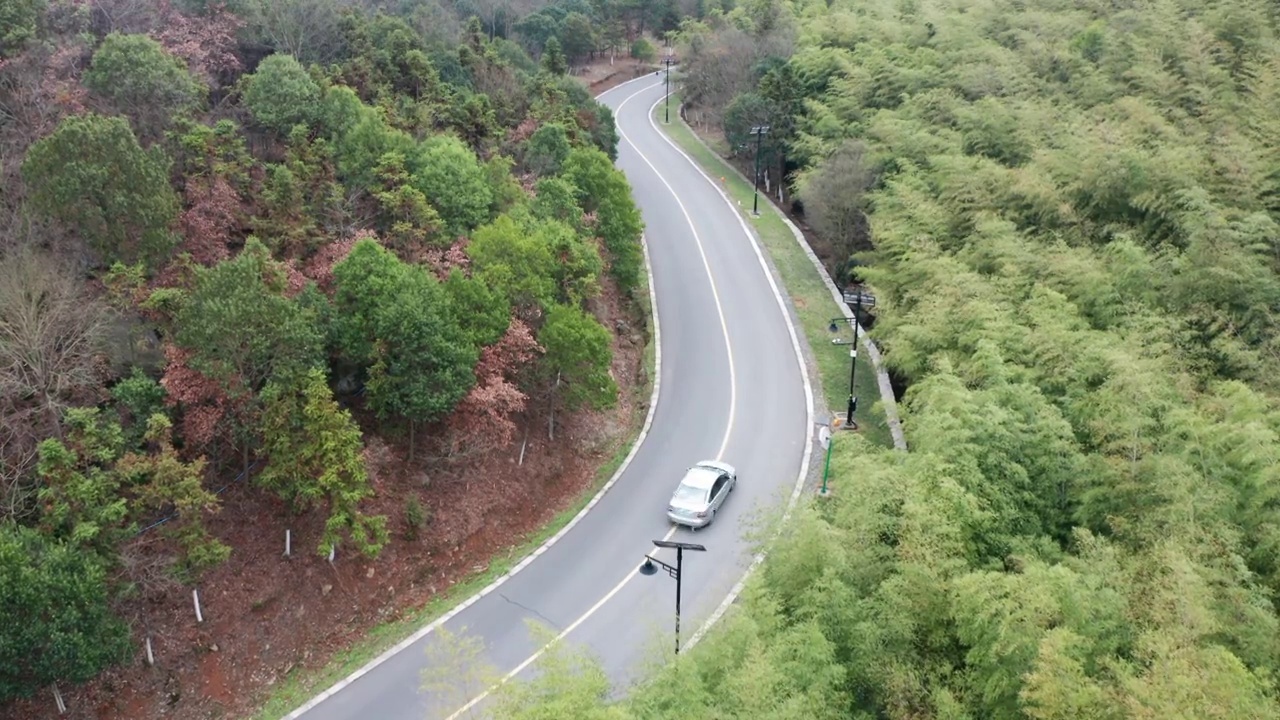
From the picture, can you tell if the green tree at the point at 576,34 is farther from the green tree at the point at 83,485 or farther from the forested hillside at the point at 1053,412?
the green tree at the point at 83,485

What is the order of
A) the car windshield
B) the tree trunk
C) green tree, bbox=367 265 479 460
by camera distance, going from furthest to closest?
the tree trunk < the car windshield < green tree, bbox=367 265 479 460

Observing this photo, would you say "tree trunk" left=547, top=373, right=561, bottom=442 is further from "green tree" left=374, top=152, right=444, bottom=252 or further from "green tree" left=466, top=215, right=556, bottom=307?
"green tree" left=374, top=152, right=444, bottom=252

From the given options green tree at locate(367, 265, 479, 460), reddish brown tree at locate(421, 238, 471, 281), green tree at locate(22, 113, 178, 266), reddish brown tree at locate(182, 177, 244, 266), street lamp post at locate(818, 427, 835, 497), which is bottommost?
street lamp post at locate(818, 427, 835, 497)

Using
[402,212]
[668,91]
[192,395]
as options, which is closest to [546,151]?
[402,212]

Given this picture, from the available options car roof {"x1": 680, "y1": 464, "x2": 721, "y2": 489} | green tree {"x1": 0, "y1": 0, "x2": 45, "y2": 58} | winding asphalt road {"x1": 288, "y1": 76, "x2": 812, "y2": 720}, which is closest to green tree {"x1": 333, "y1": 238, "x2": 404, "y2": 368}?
winding asphalt road {"x1": 288, "y1": 76, "x2": 812, "y2": 720}

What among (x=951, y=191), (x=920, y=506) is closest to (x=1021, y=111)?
(x=951, y=191)

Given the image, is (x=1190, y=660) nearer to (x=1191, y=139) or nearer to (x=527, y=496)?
(x=527, y=496)
